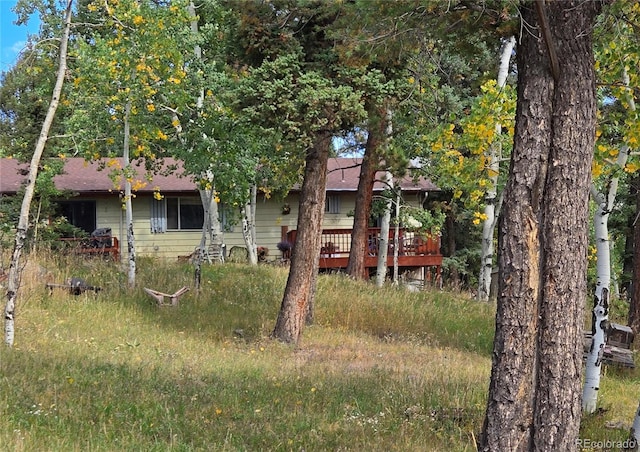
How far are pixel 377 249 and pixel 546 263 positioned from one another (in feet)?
61.9

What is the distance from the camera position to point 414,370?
822cm

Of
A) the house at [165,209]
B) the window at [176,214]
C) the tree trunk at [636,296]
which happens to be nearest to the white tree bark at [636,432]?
the tree trunk at [636,296]

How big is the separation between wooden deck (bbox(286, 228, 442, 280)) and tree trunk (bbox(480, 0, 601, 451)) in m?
17.7

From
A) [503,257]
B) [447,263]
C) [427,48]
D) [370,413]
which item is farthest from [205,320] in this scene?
[447,263]

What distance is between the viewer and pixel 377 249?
23.1 meters

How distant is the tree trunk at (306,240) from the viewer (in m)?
10.7

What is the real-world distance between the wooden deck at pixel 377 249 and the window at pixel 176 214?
12.0 feet

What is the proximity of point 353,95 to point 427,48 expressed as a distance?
3.40 meters

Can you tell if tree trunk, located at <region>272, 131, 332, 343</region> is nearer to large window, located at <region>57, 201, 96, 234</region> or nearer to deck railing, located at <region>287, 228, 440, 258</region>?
deck railing, located at <region>287, 228, 440, 258</region>

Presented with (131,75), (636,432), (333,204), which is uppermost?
(131,75)

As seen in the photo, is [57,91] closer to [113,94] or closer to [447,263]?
[113,94]

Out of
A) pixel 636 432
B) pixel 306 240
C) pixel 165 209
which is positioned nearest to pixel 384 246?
pixel 306 240

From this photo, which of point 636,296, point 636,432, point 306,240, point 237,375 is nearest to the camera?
point 636,432

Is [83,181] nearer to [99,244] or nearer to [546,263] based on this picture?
[99,244]
